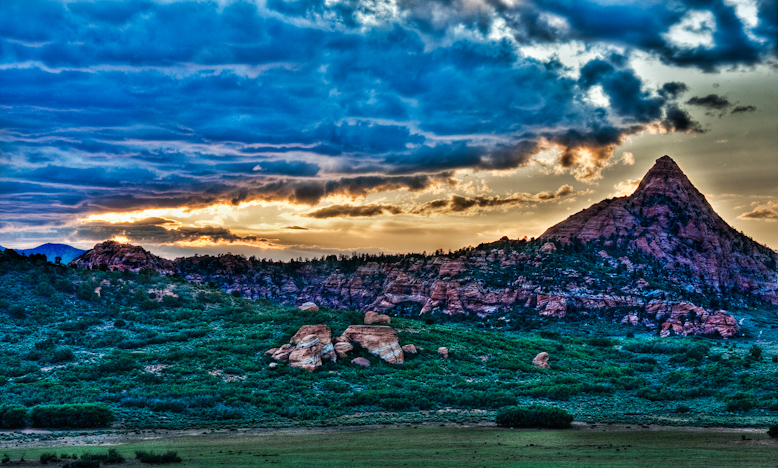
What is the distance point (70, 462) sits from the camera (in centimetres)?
3512

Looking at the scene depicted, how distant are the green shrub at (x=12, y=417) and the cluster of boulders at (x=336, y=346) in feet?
83.1

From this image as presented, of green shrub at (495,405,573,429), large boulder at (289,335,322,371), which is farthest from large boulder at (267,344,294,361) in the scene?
green shrub at (495,405,573,429)

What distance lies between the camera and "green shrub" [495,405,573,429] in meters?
50.7

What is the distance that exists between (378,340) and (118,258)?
2879 inches

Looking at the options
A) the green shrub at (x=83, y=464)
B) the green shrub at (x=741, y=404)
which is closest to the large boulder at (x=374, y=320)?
the green shrub at (x=741, y=404)

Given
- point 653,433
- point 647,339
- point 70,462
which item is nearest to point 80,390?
point 70,462

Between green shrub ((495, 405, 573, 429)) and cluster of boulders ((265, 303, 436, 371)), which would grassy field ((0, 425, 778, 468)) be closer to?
green shrub ((495, 405, 573, 429))

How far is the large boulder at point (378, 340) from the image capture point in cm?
7262

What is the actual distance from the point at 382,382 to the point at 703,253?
130245 millimetres

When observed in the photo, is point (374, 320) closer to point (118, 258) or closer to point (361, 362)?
point (361, 362)

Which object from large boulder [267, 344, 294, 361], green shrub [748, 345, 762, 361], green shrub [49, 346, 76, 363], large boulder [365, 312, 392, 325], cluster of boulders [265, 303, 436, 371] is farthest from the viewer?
large boulder [365, 312, 392, 325]

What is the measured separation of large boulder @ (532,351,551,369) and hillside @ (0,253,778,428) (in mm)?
867

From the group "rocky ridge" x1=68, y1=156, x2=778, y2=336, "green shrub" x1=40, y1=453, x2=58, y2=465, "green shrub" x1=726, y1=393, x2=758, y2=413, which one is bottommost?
"green shrub" x1=726, y1=393, x2=758, y2=413

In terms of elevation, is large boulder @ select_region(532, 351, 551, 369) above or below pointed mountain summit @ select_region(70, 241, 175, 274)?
below
